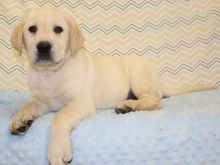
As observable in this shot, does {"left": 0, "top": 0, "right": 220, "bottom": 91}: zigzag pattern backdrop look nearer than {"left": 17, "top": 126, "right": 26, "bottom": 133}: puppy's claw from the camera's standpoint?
No

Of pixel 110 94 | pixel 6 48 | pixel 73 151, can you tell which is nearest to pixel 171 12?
pixel 110 94

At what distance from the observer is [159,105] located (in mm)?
1859

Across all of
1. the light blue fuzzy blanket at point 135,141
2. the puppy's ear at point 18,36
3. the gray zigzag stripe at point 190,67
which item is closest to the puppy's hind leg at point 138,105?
the light blue fuzzy blanket at point 135,141

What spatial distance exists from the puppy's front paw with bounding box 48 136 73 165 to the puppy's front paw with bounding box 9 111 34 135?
0.17 meters

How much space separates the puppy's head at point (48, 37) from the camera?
1.69 meters

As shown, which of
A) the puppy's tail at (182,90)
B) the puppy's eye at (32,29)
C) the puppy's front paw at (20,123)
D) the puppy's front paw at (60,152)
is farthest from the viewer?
the puppy's tail at (182,90)

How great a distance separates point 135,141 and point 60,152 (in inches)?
11.0

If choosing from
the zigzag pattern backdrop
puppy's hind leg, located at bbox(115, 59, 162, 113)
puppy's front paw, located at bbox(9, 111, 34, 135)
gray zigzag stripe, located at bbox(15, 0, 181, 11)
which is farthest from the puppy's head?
gray zigzag stripe, located at bbox(15, 0, 181, 11)

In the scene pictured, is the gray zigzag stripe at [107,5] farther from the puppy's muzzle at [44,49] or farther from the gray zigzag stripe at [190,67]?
the puppy's muzzle at [44,49]

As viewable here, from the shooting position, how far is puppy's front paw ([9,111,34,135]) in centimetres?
149

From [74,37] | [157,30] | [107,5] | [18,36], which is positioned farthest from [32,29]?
[157,30]

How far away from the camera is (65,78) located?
1812 millimetres

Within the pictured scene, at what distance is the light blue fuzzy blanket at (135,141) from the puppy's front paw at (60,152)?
0.05 metres

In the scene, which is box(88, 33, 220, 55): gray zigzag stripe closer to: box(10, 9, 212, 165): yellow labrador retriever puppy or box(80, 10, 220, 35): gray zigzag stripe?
box(80, 10, 220, 35): gray zigzag stripe
